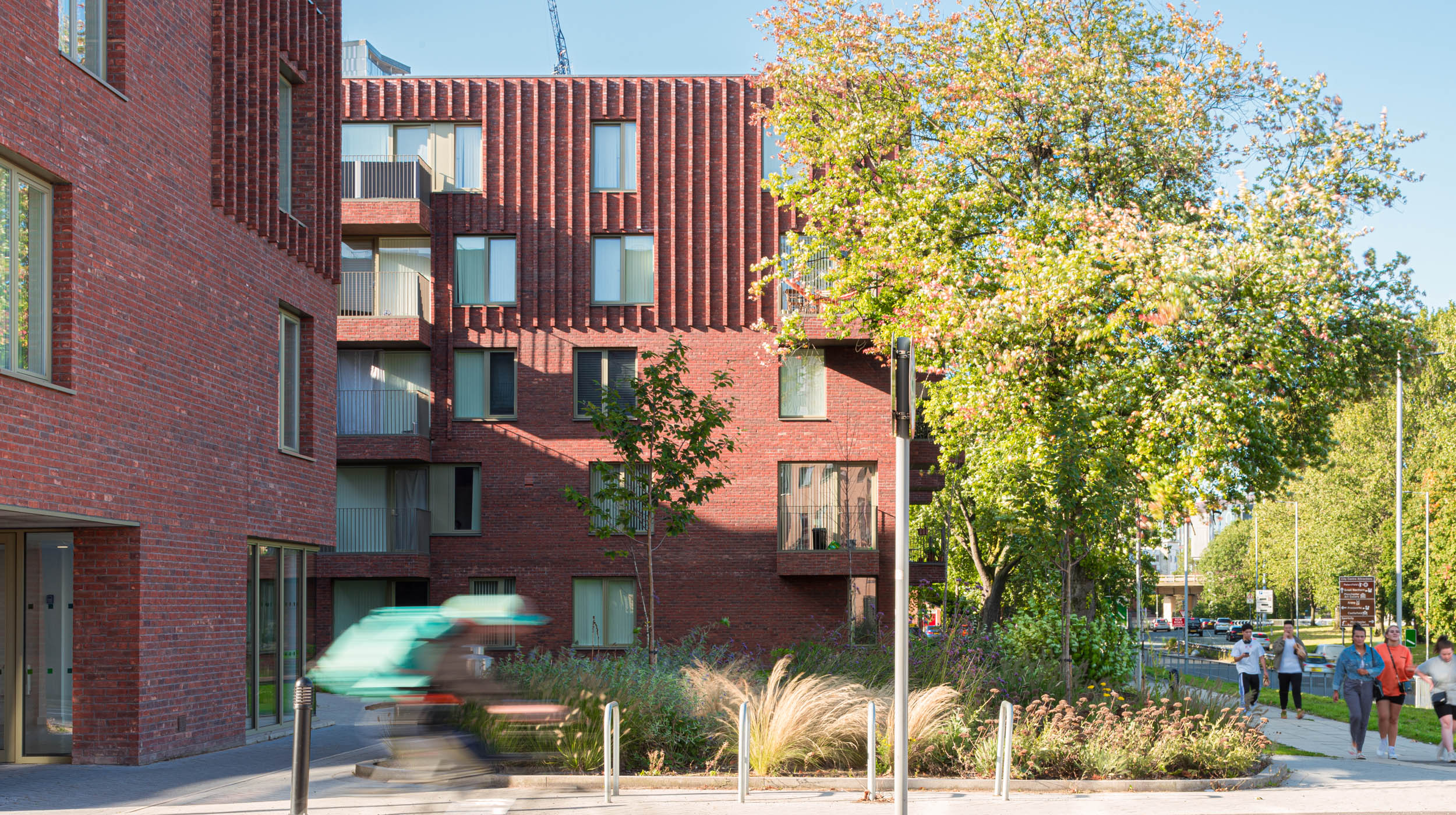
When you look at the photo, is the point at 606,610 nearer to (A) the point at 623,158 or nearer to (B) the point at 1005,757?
(A) the point at 623,158

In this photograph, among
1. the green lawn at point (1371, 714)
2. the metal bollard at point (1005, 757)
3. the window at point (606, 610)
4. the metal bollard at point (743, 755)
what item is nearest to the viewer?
the metal bollard at point (743, 755)

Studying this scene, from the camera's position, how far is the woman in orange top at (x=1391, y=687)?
16469mm

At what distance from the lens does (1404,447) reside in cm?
5666

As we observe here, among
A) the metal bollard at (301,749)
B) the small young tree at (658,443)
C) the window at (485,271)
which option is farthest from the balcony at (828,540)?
the metal bollard at (301,749)

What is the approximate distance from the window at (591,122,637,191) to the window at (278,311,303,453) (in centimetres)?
1355

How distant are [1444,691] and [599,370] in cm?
1964

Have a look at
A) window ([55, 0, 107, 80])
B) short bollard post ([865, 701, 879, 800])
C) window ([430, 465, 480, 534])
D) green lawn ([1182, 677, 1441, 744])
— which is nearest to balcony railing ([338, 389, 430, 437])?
window ([430, 465, 480, 534])

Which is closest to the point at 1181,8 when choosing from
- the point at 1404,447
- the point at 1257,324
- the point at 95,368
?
the point at 1257,324

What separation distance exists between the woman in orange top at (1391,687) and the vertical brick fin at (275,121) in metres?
15.6

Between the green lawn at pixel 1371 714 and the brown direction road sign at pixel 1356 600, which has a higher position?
the brown direction road sign at pixel 1356 600

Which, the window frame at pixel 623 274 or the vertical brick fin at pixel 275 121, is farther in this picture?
the window frame at pixel 623 274

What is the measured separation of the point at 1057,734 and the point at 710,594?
17.7 metres

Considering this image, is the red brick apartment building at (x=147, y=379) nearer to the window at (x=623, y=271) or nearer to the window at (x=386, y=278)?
the window at (x=386, y=278)

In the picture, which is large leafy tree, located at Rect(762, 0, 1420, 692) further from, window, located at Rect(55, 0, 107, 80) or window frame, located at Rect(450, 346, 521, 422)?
window, located at Rect(55, 0, 107, 80)
